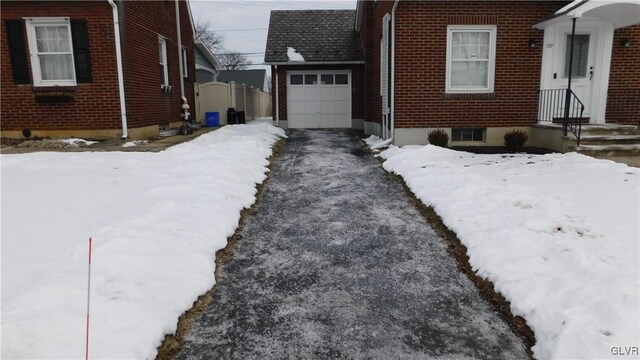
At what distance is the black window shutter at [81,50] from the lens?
11352 millimetres

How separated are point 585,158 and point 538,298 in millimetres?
6125

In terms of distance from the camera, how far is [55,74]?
11664 mm

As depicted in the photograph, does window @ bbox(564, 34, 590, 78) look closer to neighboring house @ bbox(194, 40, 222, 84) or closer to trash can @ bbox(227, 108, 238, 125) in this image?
trash can @ bbox(227, 108, 238, 125)

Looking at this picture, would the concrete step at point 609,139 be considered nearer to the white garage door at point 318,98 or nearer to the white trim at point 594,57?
the white trim at point 594,57

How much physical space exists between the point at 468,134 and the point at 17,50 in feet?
39.1

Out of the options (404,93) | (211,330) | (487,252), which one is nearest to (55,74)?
(404,93)

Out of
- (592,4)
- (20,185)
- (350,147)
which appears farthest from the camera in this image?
(350,147)

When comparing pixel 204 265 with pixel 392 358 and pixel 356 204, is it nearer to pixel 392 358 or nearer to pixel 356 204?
pixel 392 358

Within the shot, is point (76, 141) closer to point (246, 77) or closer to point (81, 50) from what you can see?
point (81, 50)

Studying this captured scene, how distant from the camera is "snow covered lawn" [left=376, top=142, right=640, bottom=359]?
3014mm

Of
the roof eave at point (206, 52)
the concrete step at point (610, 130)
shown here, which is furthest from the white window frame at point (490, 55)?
the roof eave at point (206, 52)

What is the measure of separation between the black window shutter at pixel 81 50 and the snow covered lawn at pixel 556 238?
874 cm

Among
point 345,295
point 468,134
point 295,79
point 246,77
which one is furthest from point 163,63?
point 246,77

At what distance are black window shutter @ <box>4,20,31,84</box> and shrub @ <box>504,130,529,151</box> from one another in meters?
12.3
